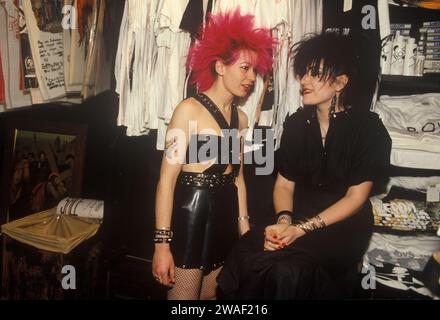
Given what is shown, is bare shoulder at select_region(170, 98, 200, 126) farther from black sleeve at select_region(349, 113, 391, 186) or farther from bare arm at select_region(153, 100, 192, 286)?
black sleeve at select_region(349, 113, 391, 186)

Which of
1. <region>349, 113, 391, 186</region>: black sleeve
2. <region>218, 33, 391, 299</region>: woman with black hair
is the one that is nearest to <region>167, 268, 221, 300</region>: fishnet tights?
<region>218, 33, 391, 299</region>: woman with black hair

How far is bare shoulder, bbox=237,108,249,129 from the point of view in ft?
4.95

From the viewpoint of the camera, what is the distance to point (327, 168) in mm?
1492

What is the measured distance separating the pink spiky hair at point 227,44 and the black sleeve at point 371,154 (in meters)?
0.46

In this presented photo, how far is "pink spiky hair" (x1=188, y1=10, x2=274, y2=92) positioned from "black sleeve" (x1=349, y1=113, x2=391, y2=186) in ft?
1.50

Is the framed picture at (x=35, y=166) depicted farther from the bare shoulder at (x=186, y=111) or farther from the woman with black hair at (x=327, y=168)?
the woman with black hair at (x=327, y=168)

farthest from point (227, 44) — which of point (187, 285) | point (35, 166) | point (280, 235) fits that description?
point (35, 166)

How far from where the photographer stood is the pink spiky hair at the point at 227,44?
4.59 ft

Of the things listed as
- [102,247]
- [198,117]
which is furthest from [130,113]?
[102,247]

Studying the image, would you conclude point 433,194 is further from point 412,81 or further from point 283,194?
point 283,194

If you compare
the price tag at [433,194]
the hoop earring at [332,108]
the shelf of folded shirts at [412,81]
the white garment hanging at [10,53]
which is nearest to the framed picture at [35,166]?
the white garment hanging at [10,53]

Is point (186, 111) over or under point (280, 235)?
over

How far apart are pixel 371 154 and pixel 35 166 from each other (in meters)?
1.73
